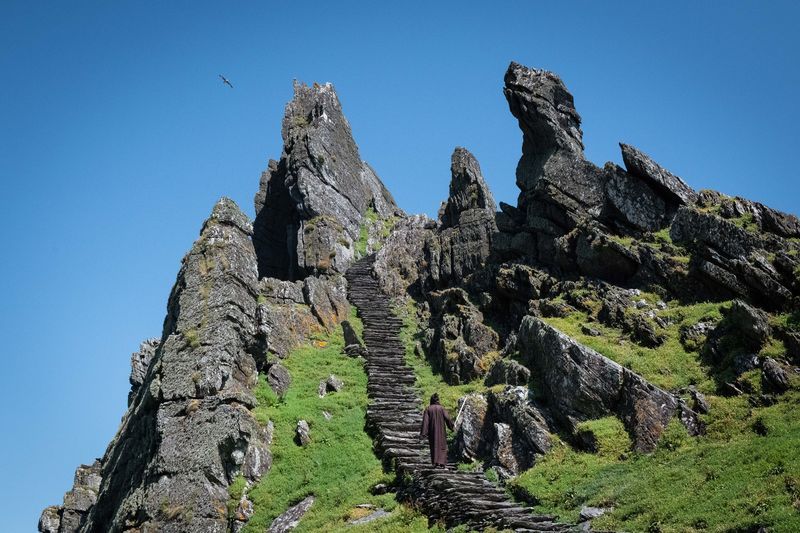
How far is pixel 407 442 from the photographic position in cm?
3056

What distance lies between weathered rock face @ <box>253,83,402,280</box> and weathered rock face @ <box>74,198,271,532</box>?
13956mm

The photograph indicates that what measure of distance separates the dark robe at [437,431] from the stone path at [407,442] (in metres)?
0.56

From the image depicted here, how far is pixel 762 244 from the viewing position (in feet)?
99.7

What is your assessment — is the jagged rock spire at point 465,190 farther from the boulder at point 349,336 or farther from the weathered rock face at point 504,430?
the weathered rock face at point 504,430

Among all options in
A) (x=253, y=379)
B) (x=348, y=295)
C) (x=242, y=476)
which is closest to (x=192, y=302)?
(x=253, y=379)

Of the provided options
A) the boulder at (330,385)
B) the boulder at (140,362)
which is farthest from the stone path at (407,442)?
the boulder at (140,362)

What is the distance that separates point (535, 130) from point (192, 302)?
25981 millimetres

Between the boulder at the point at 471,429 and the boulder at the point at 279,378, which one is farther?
the boulder at the point at 279,378

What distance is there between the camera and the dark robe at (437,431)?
83.4 feet

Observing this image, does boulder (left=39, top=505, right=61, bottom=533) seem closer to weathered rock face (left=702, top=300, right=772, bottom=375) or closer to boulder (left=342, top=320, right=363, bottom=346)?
boulder (left=342, top=320, right=363, bottom=346)

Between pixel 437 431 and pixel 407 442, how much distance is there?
5535 mm

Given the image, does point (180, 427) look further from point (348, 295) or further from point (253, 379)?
point (348, 295)

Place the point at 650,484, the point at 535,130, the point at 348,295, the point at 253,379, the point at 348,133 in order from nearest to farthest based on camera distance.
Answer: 1. the point at 650,484
2. the point at 253,379
3. the point at 535,130
4. the point at 348,295
5. the point at 348,133

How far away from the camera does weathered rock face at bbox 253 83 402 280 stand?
55.0 meters
